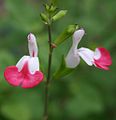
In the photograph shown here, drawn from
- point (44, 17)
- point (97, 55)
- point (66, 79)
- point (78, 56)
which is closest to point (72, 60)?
point (78, 56)

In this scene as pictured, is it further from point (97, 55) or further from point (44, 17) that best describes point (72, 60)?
point (44, 17)

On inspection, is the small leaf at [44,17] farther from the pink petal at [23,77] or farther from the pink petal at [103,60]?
the pink petal at [103,60]

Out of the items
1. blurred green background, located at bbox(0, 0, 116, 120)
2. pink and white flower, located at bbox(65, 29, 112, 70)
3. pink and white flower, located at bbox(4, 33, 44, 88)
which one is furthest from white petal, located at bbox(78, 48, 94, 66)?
blurred green background, located at bbox(0, 0, 116, 120)

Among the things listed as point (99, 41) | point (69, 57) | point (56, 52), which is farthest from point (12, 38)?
point (69, 57)

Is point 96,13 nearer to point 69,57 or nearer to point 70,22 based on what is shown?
point 70,22

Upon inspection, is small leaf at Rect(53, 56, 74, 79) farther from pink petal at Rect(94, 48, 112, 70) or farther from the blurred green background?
the blurred green background

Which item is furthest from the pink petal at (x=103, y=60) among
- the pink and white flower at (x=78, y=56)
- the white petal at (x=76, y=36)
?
the white petal at (x=76, y=36)

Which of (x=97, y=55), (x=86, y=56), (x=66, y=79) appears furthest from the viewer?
(x=66, y=79)
